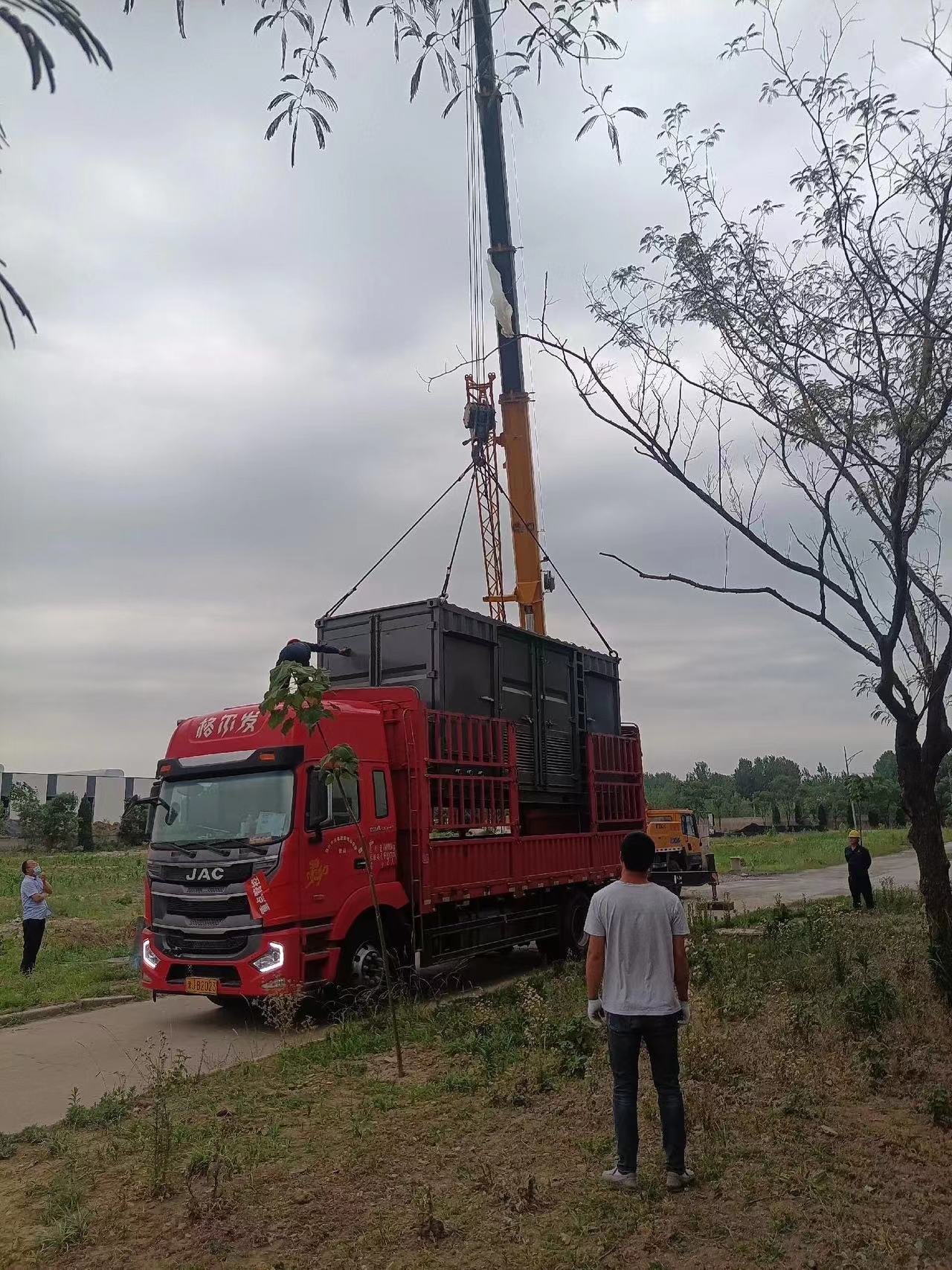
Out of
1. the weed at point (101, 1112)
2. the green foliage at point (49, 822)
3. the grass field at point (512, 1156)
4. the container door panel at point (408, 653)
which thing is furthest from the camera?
the green foliage at point (49, 822)

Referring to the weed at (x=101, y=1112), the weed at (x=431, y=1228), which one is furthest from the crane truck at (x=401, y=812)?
the weed at (x=431, y=1228)

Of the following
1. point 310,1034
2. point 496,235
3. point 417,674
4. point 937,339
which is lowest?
point 310,1034

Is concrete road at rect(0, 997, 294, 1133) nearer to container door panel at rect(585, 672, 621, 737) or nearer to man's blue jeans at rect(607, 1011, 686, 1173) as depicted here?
man's blue jeans at rect(607, 1011, 686, 1173)

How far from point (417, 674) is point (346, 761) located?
12.3 ft

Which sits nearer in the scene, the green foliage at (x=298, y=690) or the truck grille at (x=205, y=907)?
the green foliage at (x=298, y=690)

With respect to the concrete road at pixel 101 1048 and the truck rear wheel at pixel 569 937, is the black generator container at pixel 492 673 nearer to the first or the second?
the truck rear wheel at pixel 569 937

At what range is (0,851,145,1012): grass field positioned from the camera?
11.7 metres

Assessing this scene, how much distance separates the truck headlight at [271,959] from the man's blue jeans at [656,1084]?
4.76 m

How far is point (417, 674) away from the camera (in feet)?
36.7

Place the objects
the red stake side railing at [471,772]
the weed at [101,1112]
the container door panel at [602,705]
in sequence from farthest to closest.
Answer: the container door panel at [602,705], the red stake side railing at [471,772], the weed at [101,1112]

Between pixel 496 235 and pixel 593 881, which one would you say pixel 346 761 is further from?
pixel 496 235

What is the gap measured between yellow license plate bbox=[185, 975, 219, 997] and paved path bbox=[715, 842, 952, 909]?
13558mm

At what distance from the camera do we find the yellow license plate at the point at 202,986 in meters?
8.96

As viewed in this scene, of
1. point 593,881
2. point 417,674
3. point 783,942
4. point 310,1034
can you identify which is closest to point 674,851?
point 593,881
